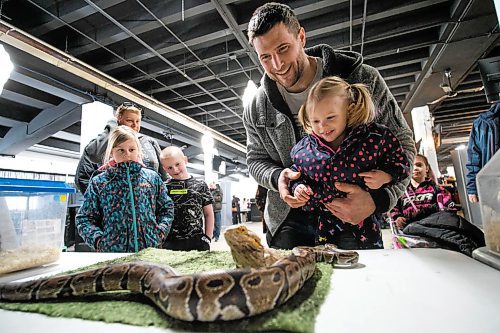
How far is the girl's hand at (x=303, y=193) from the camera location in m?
1.55

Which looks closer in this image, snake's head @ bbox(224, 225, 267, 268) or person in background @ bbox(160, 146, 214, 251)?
snake's head @ bbox(224, 225, 267, 268)

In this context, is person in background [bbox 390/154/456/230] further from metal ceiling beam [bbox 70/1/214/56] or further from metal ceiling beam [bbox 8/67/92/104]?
metal ceiling beam [bbox 8/67/92/104]

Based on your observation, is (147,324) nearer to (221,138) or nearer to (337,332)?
(337,332)

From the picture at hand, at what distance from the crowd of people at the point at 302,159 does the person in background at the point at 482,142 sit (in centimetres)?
247

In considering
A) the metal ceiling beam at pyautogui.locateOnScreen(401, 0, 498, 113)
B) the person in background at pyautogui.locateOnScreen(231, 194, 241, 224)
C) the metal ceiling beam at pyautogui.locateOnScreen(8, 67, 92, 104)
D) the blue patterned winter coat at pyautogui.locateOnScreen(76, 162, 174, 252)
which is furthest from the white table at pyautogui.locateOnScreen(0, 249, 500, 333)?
the person in background at pyautogui.locateOnScreen(231, 194, 241, 224)

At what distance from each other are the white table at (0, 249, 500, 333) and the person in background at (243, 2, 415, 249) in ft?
1.54

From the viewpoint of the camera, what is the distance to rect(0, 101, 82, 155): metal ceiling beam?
6.57m

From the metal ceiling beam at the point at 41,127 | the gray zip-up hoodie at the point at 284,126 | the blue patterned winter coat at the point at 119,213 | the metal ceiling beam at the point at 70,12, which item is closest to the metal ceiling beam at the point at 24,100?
the metal ceiling beam at the point at 41,127

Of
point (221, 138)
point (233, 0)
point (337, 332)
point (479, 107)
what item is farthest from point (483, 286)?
point (479, 107)

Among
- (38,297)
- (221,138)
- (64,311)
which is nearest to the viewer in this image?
(64,311)

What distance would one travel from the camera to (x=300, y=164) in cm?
168

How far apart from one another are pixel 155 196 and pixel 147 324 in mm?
1849

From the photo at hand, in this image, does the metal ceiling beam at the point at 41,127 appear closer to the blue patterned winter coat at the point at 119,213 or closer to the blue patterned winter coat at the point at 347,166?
the blue patterned winter coat at the point at 119,213

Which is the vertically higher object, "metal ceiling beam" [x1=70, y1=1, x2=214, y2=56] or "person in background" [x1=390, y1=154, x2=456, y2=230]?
"metal ceiling beam" [x1=70, y1=1, x2=214, y2=56]
